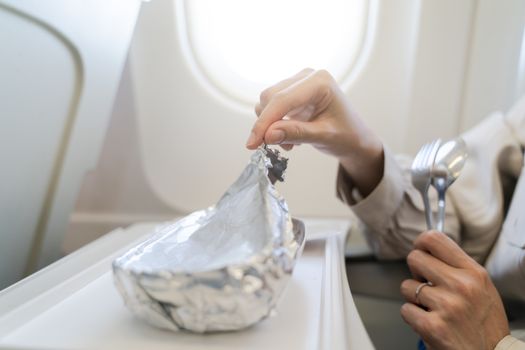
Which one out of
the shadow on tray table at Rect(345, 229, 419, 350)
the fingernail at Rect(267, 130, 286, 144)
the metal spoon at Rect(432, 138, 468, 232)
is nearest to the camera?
the fingernail at Rect(267, 130, 286, 144)

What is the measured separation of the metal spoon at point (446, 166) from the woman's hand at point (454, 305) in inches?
3.7

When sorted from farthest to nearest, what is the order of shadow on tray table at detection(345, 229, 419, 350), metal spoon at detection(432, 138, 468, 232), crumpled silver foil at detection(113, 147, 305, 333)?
shadow on tray table at detection(345, 229, 419, 350) < metal spoon at detection(432, 138, 468, 232) < crumpled silver foil at detection(113, 147, 305, 333)

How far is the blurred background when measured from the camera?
686 mm

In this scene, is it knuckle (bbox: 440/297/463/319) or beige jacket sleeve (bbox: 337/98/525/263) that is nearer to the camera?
knuckle (bbox: 440/297/463/319)

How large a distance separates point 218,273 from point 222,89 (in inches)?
26.1

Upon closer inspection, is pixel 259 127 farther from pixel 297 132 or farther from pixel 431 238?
pixel 431 238

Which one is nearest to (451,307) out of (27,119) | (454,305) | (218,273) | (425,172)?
(454,305)

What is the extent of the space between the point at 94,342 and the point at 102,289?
11 centimetres

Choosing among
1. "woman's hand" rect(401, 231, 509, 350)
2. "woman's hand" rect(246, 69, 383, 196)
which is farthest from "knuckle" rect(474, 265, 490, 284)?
"woman's hand" rect(246, 69, 383, 196)

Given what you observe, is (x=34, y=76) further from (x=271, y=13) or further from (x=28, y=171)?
(x=271, y=13)

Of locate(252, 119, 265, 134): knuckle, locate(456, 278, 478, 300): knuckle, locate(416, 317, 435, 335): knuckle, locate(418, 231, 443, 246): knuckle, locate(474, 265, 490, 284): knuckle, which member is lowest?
locate(416, 317, 435, 335): knuckle

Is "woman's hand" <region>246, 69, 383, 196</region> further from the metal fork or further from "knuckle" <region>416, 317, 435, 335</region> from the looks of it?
"knuckle" <region>416, 317, 435, 335</region>

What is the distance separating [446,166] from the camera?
0.62 m

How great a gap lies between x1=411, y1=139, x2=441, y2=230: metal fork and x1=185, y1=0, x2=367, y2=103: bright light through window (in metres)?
0.30
